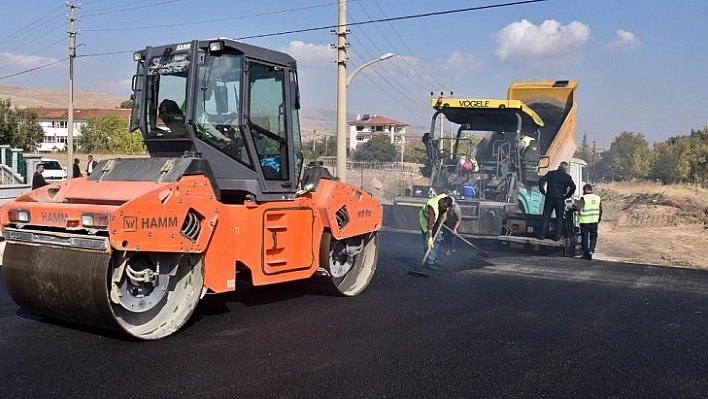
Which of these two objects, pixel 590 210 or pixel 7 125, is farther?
pixel 7 125

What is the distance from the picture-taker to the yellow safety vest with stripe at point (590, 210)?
468 inches

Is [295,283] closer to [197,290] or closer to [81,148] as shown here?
[197,290]

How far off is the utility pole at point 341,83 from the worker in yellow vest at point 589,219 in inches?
328

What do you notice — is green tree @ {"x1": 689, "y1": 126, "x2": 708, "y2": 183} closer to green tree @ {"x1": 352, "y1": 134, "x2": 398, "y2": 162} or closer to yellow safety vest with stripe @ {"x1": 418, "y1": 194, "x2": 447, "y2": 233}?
green tree @ {"x1": 352, "y1": 134, "x2": 398, "y2": 162}

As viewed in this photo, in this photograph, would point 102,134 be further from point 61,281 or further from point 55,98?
point 55,98

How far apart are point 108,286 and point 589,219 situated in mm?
8822

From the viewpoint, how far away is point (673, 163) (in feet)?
131

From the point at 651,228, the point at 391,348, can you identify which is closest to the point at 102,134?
the point at 651,228

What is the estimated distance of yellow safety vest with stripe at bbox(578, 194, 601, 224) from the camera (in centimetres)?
1190

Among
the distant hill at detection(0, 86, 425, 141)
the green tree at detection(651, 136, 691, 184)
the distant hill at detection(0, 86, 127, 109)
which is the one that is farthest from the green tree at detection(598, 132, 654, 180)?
the distant hill at detection(0, 86, 127, 109)

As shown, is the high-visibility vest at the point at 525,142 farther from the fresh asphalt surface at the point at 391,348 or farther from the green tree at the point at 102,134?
the green tree at the point at 102,134

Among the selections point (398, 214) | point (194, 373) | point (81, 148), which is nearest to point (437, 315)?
point (194, 373)

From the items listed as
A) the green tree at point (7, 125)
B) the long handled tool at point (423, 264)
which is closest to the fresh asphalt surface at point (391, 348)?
the long handled tool at point (423, 264)

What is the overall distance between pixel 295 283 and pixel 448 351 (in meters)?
3.06
